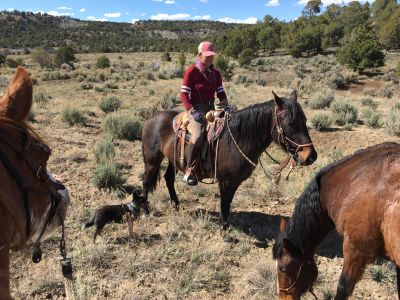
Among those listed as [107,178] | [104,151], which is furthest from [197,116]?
[104,151]

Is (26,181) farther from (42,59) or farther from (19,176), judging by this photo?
(42,59)

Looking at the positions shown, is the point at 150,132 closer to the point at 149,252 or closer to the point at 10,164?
the point at 149,252

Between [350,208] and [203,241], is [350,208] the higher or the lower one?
the higher one

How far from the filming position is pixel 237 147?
18.0 ft

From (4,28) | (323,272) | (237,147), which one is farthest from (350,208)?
(4,28)

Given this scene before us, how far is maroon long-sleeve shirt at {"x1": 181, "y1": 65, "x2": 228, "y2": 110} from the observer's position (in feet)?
18.7

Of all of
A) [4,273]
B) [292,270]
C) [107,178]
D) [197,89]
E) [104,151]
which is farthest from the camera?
[104,151]

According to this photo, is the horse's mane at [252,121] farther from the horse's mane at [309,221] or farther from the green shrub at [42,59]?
the green shrub at [42,59]

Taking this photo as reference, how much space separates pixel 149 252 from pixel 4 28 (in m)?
107

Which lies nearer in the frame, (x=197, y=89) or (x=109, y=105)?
(x=197, y=89)

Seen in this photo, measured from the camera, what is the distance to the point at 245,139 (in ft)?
17.9

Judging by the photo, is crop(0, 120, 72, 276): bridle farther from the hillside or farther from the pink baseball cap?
the hillside

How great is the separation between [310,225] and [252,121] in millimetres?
2116

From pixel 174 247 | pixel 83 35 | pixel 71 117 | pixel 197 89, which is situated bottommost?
pixel 174 247
